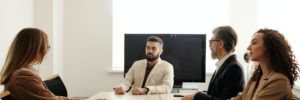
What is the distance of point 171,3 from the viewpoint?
196 inches

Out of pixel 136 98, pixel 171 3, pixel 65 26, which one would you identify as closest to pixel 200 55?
pixel 171 3

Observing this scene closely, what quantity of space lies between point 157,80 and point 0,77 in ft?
5.94

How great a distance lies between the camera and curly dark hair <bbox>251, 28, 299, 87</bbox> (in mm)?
1995

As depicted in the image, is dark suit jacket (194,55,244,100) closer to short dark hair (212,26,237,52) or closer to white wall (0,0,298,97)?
short dark hair (212,26,237,52)

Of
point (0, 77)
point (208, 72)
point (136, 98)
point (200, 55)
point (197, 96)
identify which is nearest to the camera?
point (0, 77)

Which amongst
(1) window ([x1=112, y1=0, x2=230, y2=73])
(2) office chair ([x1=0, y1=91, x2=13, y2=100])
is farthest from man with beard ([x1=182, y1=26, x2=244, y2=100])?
(1) window ([x1=112, y1=0, x2=230, y2=73])

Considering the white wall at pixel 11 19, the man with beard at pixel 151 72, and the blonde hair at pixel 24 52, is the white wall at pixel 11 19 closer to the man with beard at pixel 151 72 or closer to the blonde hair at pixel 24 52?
the man with beard at pixel 151 72

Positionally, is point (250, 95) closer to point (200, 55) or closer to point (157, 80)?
point (157, 80)

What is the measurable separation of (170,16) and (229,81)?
8.42ft

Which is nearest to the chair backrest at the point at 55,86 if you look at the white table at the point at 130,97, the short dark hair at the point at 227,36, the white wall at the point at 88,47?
the white table at the point at 130,97

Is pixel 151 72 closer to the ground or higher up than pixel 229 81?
closer to the ground

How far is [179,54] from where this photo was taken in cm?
441

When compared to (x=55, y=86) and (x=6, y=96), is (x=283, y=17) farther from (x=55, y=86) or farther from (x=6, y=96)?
(x=6, y=96)

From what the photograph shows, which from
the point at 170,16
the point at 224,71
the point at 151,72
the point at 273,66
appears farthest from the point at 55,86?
the point at 170,16
